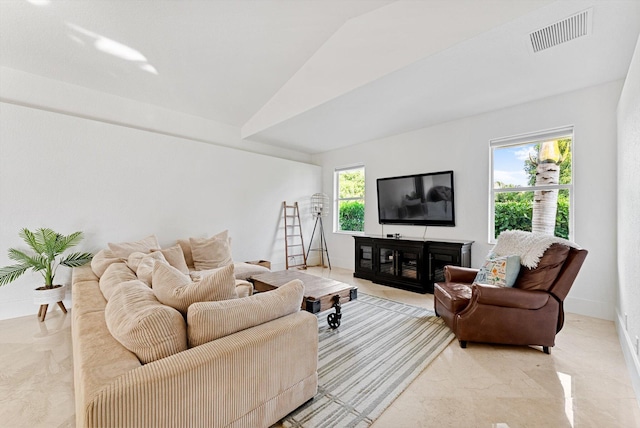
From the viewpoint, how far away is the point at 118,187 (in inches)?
149

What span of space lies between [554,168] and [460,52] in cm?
215

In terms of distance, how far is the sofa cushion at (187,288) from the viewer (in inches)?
56.5

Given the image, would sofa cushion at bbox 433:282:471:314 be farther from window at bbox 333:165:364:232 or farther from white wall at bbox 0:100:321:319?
white wall at bbox 0:100:321:319

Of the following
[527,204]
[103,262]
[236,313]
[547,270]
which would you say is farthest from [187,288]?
[527,204]

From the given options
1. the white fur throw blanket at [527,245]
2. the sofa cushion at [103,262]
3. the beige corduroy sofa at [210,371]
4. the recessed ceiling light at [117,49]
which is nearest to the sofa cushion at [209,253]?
the sofa cushion at [103,262]

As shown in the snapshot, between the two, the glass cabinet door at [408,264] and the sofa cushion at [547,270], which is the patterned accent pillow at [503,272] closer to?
the sofa cushion at [547,270]

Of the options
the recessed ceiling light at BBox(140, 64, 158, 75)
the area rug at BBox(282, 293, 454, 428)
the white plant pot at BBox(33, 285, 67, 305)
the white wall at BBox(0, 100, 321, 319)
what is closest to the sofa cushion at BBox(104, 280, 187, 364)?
the area rug at BBox(282, 293, 454, 428)

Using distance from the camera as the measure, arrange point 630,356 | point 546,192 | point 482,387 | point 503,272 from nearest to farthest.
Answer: point 482,387
point 630,356
point 503,272
point 546,192

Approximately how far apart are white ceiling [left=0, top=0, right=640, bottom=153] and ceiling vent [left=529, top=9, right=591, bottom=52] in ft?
0.20

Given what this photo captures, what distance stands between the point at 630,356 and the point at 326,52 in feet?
14.0

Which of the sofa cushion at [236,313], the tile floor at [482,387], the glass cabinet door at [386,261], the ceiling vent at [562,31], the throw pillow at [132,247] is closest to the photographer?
the sofa cushion at [236,313]

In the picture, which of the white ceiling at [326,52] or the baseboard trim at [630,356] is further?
the white ceiling at [326,52]

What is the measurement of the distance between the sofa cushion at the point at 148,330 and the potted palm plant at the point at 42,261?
2510 mm

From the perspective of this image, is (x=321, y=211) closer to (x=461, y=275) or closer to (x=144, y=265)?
(x=461, y=275)
